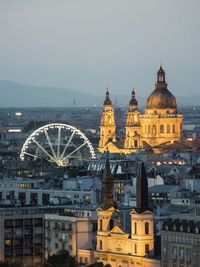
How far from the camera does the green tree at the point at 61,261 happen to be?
92863 millimetres

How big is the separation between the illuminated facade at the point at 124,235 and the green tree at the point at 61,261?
2648mm

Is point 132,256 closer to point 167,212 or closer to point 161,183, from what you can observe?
point 167,212

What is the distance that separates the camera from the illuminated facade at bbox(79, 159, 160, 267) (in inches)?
3777

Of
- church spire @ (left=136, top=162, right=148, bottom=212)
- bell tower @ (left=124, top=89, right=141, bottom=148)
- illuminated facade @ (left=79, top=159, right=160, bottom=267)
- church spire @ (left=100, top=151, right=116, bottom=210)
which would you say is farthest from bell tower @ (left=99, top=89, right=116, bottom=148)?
church spire @ (left=136, top=162, right=148, bottom=212)

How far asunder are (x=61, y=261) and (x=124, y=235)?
17.2 feet

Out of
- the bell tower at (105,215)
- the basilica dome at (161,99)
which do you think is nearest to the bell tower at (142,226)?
the bell tower at (105,215)

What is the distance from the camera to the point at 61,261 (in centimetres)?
9369

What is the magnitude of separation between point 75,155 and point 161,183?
5404 cm

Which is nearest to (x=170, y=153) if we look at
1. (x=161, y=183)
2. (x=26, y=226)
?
(x=161, y=183)

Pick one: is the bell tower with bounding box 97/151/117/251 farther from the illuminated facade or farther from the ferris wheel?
the ferris wheel

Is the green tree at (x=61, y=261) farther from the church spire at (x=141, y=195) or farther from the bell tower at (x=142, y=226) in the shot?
the church spire at (x=141, y=195)

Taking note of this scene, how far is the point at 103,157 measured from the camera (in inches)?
6585

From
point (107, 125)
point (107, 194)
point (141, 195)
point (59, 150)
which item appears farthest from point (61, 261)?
point (107, 125)

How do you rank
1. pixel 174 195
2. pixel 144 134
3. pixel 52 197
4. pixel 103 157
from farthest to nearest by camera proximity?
pixel 144 134 < pixel 103 157 < pixel 52 197 < pixel 174 195
